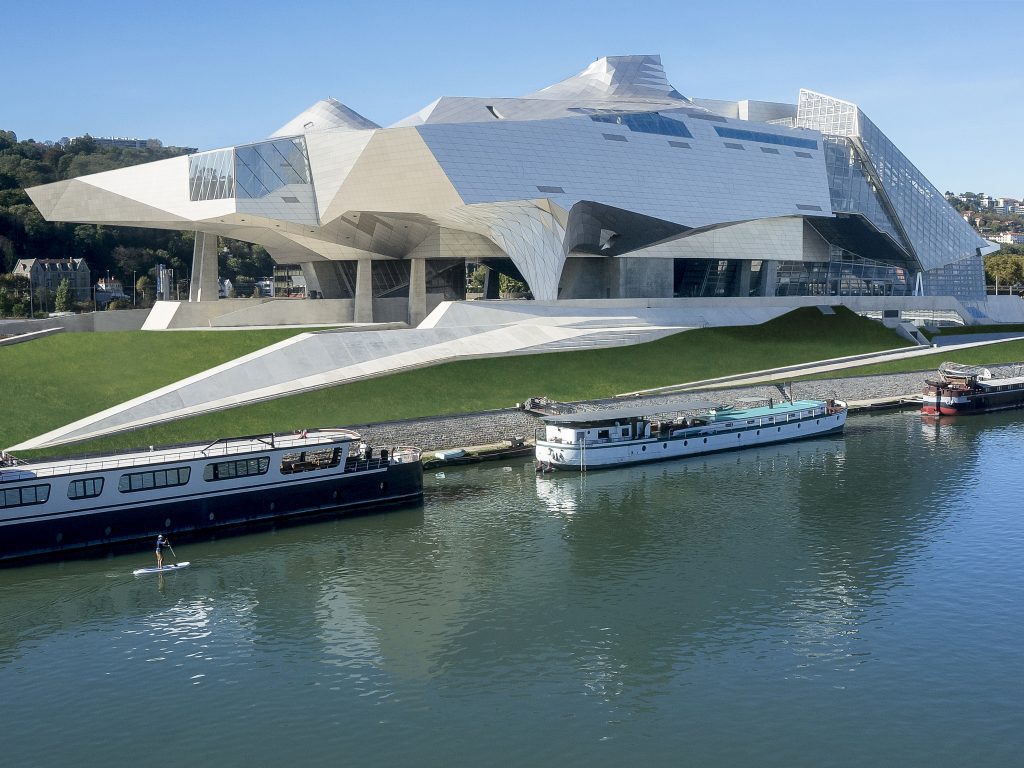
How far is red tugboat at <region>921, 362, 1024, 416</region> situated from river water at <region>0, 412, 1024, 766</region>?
2410cm

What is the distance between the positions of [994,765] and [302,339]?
4318 cm

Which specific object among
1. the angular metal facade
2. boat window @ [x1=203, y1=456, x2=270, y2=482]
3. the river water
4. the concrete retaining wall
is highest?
the angular metal facade

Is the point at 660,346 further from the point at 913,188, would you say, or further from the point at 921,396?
the point at 913,188

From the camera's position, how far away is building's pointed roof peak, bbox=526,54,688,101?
90.7m

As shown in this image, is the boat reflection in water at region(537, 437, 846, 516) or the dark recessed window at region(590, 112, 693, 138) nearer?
the boat reflection in water at region(537, 437, 846, 516)

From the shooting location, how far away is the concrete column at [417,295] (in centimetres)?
7681

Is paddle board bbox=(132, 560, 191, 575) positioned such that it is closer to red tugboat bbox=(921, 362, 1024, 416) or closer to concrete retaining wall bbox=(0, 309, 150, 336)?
concrete retaining wall bbox=(0, 309, 150, 336)

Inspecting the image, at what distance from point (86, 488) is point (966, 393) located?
53.8m

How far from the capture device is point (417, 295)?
77750 mm

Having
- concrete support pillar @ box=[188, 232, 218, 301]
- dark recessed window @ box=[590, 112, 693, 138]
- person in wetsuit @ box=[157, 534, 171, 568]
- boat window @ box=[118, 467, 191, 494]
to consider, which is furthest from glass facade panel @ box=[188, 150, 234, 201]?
person in wetsuit @ box=[157, 534, 171, 568]

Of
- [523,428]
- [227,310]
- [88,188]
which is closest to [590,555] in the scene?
[523,428]

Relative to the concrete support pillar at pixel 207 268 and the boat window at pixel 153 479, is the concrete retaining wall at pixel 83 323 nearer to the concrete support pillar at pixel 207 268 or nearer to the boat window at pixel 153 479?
the concrete support pillar at pixel 207 268

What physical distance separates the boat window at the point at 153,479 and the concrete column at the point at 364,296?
136 feet

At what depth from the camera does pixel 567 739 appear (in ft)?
70.9
